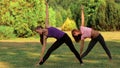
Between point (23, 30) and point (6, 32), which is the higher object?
point (6, 32)

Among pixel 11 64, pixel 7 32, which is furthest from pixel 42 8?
pixel 11 64

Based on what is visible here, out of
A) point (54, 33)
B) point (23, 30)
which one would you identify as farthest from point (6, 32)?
point (54, 33)

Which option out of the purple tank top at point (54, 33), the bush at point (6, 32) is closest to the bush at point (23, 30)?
the bush at point (6, 32)

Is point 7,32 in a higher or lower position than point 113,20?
higher

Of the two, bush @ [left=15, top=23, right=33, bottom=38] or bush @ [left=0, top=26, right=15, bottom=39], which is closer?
bush @ [left=0, top=26, right=15, bottom=39]

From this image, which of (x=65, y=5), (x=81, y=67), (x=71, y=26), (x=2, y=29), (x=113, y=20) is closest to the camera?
(x=81, y=67)

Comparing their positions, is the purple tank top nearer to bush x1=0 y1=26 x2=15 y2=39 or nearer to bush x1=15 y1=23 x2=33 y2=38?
bush x1=0 y1=26 x2=15 y2=39

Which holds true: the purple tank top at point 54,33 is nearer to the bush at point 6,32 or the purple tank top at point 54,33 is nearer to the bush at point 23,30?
the bush at point 6,32

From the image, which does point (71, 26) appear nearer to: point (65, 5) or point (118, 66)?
point (118, 66)

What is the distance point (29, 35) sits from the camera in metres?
27.5

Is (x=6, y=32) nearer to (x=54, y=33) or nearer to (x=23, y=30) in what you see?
(x=23, y=30)

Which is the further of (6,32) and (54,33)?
(6,32)

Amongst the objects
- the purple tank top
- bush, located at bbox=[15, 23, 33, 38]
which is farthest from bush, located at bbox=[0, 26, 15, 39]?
the purple tank top

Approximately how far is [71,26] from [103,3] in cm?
509
